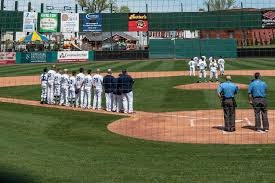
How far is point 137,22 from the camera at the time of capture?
58000 mm

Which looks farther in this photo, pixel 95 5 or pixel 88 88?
pixel 95 5

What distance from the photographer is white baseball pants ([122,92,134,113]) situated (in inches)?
698

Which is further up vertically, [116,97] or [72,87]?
[72,87]

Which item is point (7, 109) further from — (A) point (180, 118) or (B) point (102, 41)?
(B) point (102, 41)

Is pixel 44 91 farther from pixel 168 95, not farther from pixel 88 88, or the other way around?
pixel 168 95

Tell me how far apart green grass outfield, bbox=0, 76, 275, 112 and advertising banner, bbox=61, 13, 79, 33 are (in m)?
30.8

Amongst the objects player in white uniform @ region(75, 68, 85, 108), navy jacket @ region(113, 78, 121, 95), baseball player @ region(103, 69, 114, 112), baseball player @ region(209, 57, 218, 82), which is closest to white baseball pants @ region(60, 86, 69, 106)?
player in white uniform @ region(75, 68, 85, 108)

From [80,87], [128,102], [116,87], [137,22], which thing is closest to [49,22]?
[137,22]

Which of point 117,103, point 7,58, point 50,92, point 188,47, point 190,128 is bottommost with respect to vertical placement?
point 190,128

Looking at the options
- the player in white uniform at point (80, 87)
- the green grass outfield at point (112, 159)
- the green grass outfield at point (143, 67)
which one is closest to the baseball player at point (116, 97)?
the player in white uniform at point (80, 87)

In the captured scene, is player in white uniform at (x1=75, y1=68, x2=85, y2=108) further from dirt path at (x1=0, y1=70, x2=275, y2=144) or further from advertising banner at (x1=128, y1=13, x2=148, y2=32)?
advertising banner at (x1=128, y1=13, x2=148, y2=32)

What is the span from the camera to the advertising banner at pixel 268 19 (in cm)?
5731

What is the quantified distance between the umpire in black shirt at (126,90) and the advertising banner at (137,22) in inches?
1600

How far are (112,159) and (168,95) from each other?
43.7 feet
